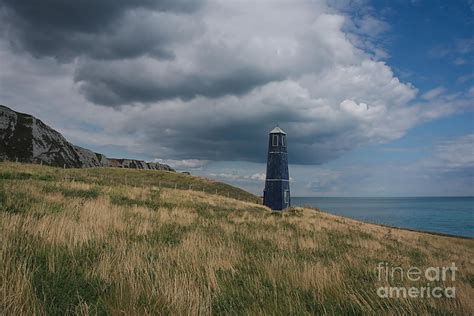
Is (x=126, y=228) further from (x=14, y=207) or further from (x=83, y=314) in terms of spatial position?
(x=83, y=314)

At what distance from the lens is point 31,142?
81875 millimetres

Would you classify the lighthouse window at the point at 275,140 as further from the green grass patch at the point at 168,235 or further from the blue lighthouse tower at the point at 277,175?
the green grass patch at the point at 168,235

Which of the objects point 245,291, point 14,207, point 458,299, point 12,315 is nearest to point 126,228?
point 14,207

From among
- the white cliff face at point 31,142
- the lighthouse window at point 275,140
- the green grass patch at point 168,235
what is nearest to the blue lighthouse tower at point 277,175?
the lighthouse window at point 275,140

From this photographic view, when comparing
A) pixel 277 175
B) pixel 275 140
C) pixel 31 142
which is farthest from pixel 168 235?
pixel 31 142

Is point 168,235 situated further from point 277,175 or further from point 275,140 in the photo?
point 275,140

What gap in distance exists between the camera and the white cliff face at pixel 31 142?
252 ft

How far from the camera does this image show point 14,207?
8828mm

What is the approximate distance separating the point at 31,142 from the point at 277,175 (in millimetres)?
74242

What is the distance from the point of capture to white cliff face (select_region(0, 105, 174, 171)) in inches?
3022

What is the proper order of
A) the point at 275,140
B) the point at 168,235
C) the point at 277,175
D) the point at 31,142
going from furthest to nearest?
1. the point at 31,142
2. the point at 275,140
3. the point at 277,175
4. the point at 168,235

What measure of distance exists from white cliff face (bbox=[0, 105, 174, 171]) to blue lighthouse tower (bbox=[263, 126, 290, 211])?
53.8m

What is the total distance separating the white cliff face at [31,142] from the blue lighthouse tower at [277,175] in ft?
177

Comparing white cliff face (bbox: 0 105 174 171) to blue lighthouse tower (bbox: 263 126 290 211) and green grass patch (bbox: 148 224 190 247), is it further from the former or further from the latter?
green grass patch (bbox: 148 224 190 247)
